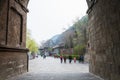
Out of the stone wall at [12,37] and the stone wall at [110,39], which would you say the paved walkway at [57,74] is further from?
the stone wall at [110,39]

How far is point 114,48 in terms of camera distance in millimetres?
8359

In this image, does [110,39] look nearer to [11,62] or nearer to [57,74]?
[11,62]

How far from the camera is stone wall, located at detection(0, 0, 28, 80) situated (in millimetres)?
9859

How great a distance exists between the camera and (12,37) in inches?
464

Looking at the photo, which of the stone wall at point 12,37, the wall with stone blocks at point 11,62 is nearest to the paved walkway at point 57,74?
the wall with stone blocks at point 11,62

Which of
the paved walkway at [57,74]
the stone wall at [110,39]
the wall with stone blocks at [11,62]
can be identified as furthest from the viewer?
the paved walkway at [57,74]

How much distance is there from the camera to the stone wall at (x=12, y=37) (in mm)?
9859

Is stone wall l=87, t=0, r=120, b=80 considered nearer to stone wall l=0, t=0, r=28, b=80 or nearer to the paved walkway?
the paved walkway

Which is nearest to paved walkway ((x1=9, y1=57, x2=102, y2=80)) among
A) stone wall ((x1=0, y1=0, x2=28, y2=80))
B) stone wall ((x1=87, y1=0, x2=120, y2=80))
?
stone wall ((x1=0, y1=0, x2=28, y2=80))

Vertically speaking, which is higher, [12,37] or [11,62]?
[12,37]

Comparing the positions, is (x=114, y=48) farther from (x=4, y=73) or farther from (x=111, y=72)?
(x=4, y=73)

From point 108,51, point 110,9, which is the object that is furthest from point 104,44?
point 110,9

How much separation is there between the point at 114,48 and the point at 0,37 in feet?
17.3

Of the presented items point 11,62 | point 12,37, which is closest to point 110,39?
point 11,62
